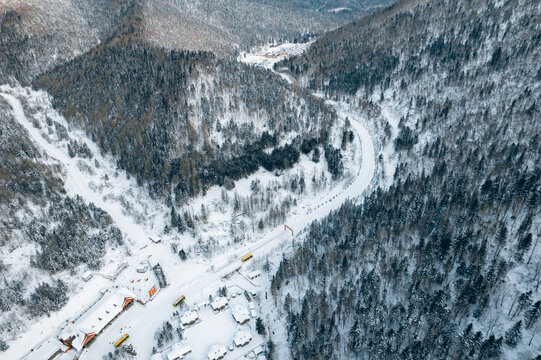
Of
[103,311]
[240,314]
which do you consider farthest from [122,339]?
[240,314]

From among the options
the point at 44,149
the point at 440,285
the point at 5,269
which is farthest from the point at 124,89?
the point at 440,285

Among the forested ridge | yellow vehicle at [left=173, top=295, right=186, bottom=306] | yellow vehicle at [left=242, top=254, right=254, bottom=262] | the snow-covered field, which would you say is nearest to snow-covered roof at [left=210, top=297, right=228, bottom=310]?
the snow-covered field

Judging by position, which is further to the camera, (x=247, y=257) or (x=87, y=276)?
(x=247, y=257)

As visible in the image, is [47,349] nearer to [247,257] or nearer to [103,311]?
[103,311]

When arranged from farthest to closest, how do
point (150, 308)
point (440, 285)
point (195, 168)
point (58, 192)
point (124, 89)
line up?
1. point (124, 89)
2. point (195, 168)
3. point (58, 192)
4. point (150, 308)
5. point (440, 285)

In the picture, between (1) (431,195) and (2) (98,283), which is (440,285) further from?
(2) (98,283)

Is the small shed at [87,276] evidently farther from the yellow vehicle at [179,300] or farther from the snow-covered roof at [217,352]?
the snow-covered roof at [217,352]
